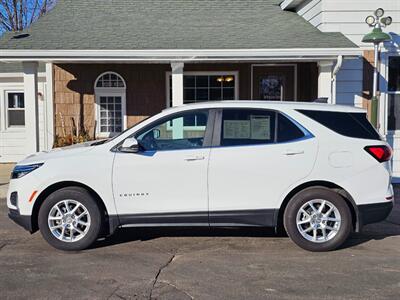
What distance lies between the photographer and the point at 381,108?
439 inches

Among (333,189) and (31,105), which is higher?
(31,105)

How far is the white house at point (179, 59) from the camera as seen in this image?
10.3 m

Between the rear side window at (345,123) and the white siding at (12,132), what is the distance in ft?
34.9

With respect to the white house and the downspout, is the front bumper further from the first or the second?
the downspout

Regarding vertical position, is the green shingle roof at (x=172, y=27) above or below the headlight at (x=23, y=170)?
above

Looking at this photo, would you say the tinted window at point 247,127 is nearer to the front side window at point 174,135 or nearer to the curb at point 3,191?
the front side window at point 174,135

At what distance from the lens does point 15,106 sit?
1549cm

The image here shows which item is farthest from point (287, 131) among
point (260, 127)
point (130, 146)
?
point (130, 146)

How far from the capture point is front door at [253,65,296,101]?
13.2m

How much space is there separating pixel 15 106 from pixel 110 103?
3.63 metres

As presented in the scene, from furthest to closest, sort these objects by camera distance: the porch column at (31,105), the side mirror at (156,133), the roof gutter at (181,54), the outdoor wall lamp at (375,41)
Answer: the porch column at (31,105) → the outdoor wall lamp at (375,41) → the roof gutter at (181,54) → the side mirror at (156,133)

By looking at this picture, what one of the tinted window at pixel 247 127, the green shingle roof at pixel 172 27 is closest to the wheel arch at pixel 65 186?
the tinted window at pixel 247 127

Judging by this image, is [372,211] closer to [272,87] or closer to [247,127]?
[247,127]

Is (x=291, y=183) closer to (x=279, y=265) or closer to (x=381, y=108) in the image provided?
(x=279, y=265)
